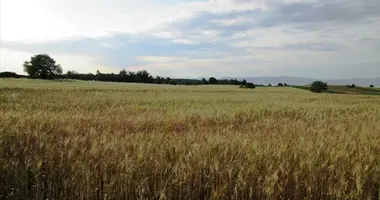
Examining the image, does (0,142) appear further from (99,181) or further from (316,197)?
(316,197)

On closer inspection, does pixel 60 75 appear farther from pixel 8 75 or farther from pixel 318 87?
pixel 318 87

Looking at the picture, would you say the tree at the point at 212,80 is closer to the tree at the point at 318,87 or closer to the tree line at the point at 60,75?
the tree line at the point at 60,75

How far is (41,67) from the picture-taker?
91562 millimetres

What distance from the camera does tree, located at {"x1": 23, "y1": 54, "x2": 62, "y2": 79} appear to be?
89.8m

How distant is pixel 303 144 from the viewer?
576 centimetres

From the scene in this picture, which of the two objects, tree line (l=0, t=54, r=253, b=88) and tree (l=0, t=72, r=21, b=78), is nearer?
tree (l=0, t=72, r=21, b=78)

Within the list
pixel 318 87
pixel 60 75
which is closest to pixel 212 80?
pixel 318 87

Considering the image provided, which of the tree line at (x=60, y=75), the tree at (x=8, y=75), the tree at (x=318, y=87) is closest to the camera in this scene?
the tree at (x=318, y=87)

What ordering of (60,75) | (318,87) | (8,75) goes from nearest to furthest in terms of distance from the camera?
(318,87) < (8,75) < (60,75)

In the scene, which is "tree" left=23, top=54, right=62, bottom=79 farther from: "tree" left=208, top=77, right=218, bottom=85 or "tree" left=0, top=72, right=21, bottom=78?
"tree" left=208, top=77, right=218, bottom=85

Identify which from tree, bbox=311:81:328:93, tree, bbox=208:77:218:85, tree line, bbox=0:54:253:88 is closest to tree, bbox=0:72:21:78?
tree line, bbox=0:54:253:88

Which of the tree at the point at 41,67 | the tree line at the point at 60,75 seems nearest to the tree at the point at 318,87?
the tree line at the point at 60,75

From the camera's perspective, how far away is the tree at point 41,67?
295 ft

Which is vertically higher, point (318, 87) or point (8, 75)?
point (8, 75)
